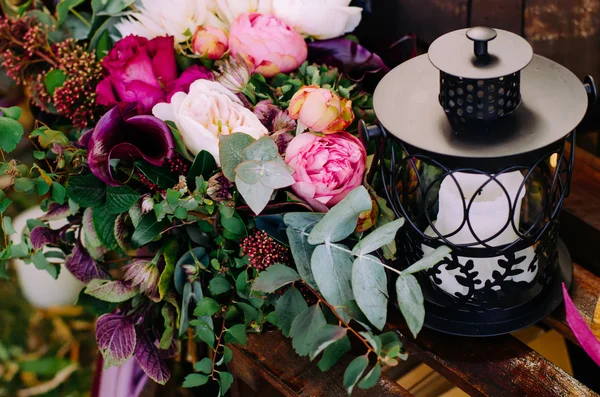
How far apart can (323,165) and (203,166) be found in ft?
0.44

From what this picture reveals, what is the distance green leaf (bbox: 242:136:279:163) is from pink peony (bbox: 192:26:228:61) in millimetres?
209

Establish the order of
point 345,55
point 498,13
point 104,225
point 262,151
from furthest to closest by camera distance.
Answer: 1. point 498,13
2. point 345,55
3. point 104,225
4. point 262,151

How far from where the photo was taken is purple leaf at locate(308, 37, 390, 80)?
2.83 ft

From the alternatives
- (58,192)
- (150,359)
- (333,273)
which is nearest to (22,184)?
(58,192)

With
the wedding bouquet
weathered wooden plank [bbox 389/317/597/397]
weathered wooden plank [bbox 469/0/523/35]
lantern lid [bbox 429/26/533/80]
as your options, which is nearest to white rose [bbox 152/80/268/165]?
the wedding bouquet

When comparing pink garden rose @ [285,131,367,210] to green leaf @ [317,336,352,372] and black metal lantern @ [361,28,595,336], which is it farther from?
green leaf @ [317,336,352,372]

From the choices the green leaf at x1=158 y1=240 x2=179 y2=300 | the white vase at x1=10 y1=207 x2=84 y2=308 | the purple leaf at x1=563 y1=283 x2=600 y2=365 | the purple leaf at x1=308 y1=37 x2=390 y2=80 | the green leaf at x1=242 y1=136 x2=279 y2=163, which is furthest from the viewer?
the white vase at x1=10 y1=207 x2=84 y2=308

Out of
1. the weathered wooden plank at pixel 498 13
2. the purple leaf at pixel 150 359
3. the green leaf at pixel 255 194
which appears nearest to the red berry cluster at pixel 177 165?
the green leaf at pixel 255 194

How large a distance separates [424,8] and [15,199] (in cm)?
73

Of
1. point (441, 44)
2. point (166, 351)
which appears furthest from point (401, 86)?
point (166, 351)

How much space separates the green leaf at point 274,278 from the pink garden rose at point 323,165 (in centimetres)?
8

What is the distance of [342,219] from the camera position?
633 millimetres

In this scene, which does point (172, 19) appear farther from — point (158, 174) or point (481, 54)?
point (481, 54)

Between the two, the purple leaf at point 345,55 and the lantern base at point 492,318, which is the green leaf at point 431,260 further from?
the purple leaf at point 345,55
